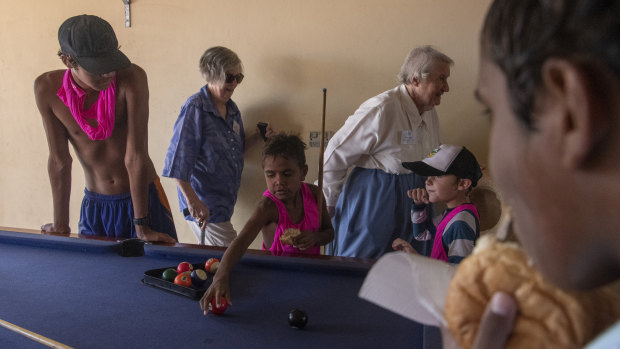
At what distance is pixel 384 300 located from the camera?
0.77 metres

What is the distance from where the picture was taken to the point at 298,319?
1.28m

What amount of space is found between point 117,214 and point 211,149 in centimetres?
84

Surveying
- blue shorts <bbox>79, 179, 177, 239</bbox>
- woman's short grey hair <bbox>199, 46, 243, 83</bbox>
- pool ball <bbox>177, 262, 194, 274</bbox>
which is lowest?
blue shorts <bbox>79, 179, 177, 239</bbox>

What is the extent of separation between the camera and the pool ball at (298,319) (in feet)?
4.19

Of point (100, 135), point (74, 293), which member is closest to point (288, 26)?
point (100, 135)

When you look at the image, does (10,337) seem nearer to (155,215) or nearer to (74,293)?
(74,293)

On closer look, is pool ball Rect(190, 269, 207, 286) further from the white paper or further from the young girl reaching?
the white paper

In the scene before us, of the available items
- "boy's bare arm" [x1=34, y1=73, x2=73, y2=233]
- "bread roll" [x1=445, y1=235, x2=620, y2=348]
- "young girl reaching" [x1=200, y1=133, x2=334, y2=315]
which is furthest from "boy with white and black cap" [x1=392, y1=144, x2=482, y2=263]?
"boy's bare arm" [x1=34, y1=73, x2=73, y2=233]

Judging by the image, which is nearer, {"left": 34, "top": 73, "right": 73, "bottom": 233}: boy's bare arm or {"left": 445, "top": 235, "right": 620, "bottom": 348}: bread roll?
{"left": 445, "top": 235, "right": 620, "bottom": 348}: bread roll

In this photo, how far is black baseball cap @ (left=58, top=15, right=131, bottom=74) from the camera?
2277 millimetres

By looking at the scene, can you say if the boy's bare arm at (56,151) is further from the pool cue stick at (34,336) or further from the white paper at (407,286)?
the white paper at (407,286)

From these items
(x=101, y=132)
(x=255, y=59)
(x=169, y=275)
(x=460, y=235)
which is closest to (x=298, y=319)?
(x=169, y=275)

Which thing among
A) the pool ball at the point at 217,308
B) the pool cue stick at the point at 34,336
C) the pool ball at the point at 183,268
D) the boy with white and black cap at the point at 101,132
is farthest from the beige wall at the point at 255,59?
the pool cue stick at the point at 34,336

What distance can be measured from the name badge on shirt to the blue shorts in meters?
1.36
